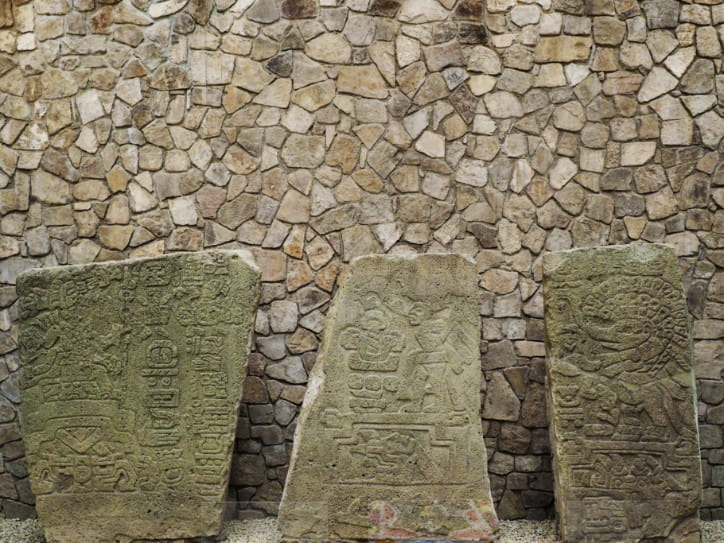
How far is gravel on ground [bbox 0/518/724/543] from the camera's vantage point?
5.17m

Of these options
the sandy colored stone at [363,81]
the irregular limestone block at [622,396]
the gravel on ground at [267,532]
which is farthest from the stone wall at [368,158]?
the irregular limestone block at [622,396]

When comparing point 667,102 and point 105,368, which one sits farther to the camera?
point 667,102

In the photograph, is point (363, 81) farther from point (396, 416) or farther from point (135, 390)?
point (135, 390)

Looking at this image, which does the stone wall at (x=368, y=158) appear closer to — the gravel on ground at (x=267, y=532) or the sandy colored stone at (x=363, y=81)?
the sandy colored stone at (x=363, y=81)

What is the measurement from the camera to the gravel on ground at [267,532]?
5168 mm

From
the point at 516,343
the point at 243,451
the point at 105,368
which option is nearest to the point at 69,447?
the point at 105,368

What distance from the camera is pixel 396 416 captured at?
484 centimetres

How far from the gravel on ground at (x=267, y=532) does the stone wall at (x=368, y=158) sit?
7.3 inches

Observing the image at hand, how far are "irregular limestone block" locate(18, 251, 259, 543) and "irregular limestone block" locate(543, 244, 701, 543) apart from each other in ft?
5.45

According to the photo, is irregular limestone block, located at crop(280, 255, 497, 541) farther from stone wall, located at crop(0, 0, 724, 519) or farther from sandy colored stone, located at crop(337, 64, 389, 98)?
sandy colored stone, located at crop(337, 64, 389, 98)

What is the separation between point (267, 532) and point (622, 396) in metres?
2.11

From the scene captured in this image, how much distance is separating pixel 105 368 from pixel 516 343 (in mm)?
2410

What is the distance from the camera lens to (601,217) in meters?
5.75

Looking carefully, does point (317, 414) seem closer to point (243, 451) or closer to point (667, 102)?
point (243, 451)
